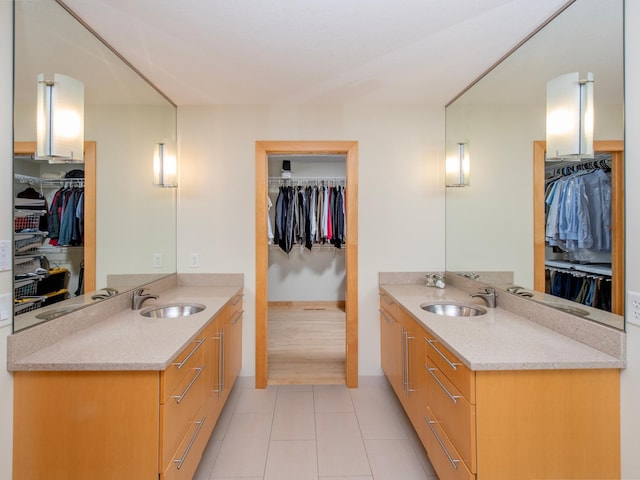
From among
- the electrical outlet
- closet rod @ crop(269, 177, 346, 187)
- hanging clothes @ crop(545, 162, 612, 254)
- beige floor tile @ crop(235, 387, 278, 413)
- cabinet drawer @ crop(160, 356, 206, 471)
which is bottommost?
beige floor tile @ crop(235, 387, 278, 413)

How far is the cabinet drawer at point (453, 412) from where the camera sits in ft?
4.10

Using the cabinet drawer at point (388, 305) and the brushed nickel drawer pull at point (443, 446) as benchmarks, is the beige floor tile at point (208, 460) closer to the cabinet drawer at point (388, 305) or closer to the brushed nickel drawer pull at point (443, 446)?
the brushed nickel drawer pull at point (443, 446)

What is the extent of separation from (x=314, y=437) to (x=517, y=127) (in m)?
2.33

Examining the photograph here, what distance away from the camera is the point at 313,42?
1911mm

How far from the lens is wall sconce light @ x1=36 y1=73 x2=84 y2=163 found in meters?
1.39

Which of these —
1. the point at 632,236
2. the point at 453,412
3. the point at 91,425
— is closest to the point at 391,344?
the point at 453,412

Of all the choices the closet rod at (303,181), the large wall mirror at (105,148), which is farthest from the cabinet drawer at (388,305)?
the closet rod at (303,181)

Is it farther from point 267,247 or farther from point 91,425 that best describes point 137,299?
point 267,247

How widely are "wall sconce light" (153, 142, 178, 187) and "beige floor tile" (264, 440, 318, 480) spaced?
2039 mm

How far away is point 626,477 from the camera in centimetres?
125

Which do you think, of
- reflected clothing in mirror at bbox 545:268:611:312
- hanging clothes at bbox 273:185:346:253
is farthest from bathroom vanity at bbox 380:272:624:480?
hanging clothes at bbox 273:185:346:253

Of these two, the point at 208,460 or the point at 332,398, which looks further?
the point at 332,398

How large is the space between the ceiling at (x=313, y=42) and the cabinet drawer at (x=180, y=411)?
1819mm

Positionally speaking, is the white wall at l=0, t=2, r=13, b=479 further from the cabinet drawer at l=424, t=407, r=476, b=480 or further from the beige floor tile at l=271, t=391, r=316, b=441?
the cabinet drawer at l=424, t=407, r=476, b=480
